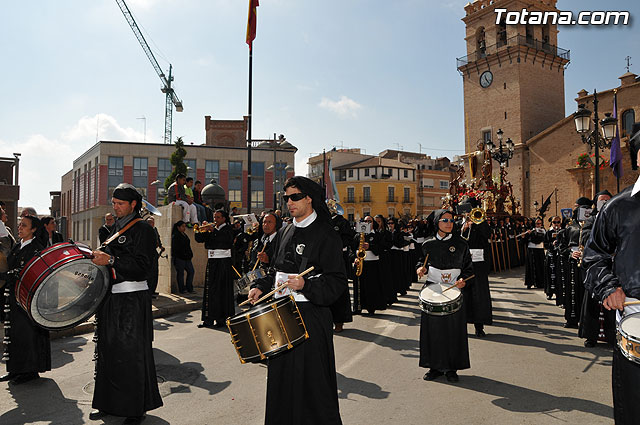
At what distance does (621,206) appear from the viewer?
3.10 m

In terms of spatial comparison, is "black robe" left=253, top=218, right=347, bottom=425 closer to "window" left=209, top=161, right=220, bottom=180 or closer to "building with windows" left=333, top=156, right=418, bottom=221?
"window" left=209, top=161, right=220, bottom=180

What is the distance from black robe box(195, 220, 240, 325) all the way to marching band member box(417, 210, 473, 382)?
445cm

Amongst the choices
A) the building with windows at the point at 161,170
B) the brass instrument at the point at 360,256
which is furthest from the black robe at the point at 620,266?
the building with windows at the point at 161,170

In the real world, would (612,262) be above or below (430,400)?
above

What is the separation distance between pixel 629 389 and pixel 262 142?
61.9 meters

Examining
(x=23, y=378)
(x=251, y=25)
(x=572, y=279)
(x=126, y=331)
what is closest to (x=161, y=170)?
(x=251, y=25)

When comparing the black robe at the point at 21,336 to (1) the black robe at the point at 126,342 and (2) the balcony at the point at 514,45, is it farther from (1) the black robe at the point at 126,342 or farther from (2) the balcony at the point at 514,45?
(2) the balcony at the point at 514,45

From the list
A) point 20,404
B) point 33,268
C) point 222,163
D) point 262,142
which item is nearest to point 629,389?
point 33,268

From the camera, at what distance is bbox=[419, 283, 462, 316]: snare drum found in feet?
19.4

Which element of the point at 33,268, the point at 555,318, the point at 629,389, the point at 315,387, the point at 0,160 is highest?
the point at 0,160

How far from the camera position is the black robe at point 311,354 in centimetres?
365

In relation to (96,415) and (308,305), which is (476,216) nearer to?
(308,305)

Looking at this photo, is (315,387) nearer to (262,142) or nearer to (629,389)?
(629,389)

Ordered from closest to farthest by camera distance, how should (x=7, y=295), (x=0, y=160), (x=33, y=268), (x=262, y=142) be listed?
(x=33, y=268) → (x=7, y=295) → (x=0, y=160) → (x=262, y=142)
